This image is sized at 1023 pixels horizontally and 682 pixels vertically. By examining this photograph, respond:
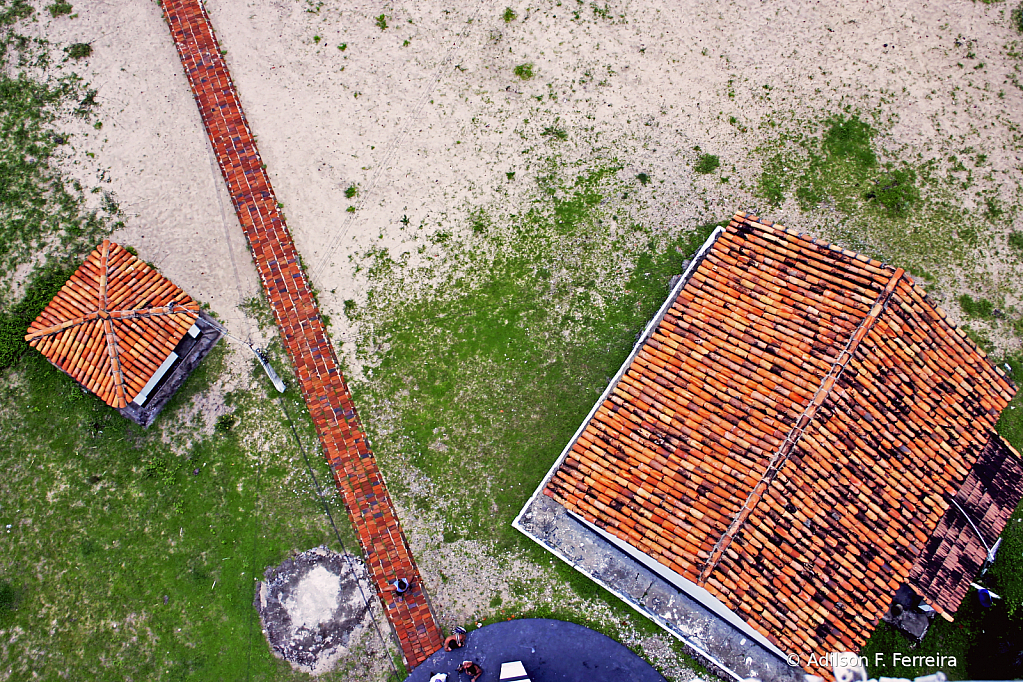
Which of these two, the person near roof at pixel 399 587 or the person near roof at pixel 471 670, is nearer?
the person near roof at pixel 471 670

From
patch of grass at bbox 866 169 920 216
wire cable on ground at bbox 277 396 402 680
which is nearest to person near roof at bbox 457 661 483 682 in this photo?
wire cable on ground at bbox 277 396 402 680

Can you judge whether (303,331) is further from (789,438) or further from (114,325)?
(789,438)

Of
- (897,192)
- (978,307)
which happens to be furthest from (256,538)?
(978,307)

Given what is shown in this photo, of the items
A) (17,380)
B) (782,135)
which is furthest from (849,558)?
(17,380)

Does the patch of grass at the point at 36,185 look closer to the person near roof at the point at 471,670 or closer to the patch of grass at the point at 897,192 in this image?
the person near roof at the point at 471,670

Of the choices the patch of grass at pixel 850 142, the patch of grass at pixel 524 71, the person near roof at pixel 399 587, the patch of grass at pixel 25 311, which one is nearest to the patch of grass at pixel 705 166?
the patch of grass at pixel 850 142

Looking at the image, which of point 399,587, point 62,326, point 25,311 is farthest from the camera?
point 25,311
